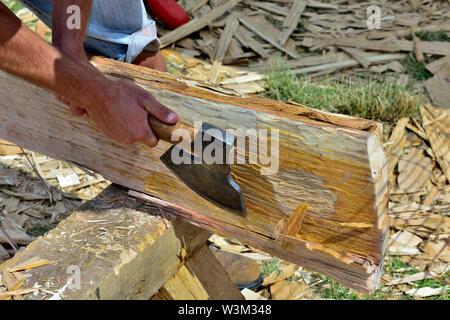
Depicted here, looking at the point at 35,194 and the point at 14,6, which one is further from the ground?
the point at 14,6

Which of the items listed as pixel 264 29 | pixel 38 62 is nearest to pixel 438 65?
pixel 264 29

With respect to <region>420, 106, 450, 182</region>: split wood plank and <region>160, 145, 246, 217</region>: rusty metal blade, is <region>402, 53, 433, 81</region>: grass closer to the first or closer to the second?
<region>420, 106, 450, 182</region>: split wood plank

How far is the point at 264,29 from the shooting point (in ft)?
17.6

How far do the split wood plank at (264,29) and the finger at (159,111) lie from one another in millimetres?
3462

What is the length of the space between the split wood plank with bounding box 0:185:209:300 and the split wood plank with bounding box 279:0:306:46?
362 centimetres

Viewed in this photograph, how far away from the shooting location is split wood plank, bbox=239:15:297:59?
5.12 meters

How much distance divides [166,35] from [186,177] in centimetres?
374

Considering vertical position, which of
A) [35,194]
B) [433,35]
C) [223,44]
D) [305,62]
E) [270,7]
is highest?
[270,7]

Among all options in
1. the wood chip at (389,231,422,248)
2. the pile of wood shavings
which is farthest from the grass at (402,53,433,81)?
the pile of wood shavings

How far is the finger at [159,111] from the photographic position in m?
1.74

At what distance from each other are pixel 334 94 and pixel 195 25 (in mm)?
2026

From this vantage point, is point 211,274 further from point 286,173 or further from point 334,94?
point 334,94

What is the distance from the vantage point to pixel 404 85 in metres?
4.11

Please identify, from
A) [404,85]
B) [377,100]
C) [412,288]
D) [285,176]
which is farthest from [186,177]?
[404,85]
